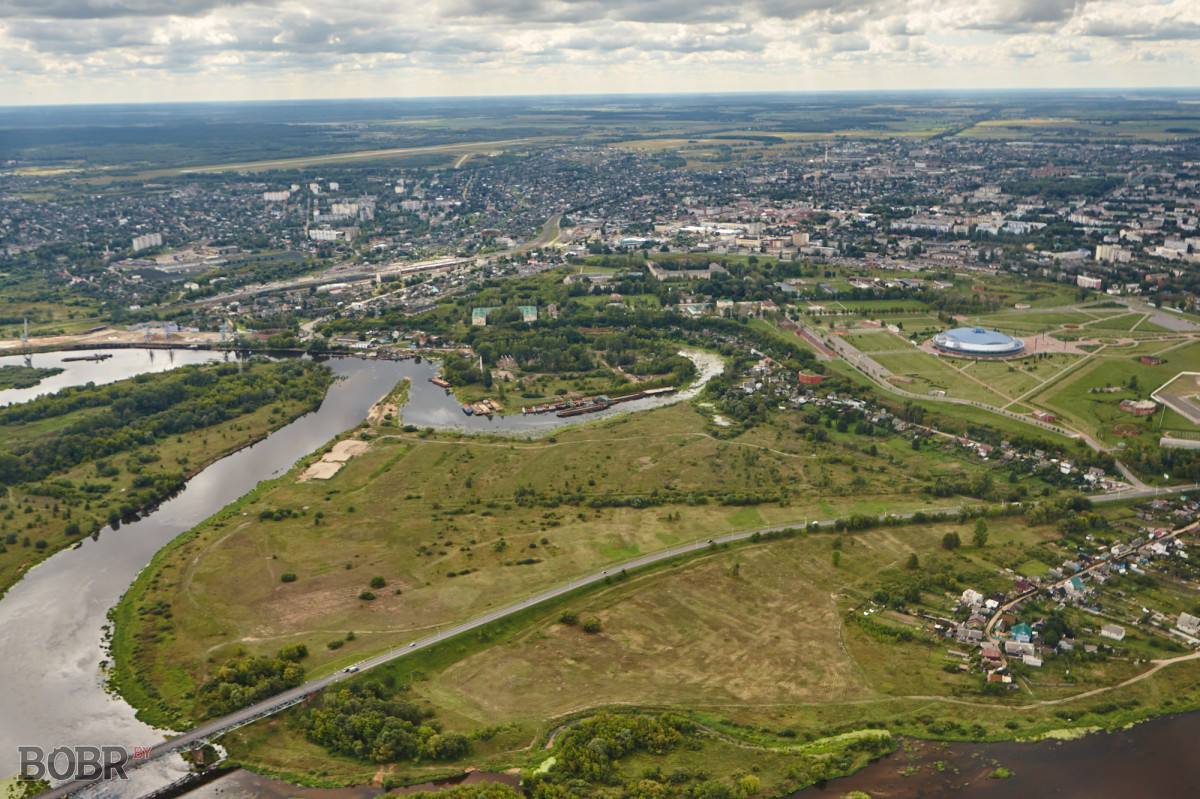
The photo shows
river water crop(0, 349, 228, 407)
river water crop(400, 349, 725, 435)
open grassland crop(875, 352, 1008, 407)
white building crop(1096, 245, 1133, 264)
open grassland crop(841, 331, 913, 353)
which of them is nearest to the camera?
river water crop(400, 349, 725, 435)

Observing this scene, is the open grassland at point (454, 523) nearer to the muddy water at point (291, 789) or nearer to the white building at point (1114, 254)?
the muddy water at point (291, 789)

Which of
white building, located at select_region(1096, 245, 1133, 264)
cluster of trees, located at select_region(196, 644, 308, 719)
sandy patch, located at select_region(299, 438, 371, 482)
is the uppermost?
white building, located at select_region(1096, 245, 1133, 264)

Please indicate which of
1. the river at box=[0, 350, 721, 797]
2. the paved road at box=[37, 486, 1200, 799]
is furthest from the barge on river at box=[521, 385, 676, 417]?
the paved road at box=[37, 486, 1200, 799]

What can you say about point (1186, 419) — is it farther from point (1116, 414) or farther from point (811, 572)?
point (811, 572)

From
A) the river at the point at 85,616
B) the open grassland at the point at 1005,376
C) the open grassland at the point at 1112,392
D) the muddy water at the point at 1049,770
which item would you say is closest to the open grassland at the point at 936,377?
the open grassland at the point at 1005,376

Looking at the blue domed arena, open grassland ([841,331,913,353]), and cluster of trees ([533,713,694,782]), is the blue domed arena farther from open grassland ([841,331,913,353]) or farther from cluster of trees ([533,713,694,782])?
cluster of trees ([533,713,694,782])

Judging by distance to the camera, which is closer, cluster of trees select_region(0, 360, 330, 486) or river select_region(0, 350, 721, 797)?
river select_region(0, 350, 721, 797)
